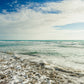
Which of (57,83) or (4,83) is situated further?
(57,83)

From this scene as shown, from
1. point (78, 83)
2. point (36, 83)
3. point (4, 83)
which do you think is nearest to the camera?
point (4, 83)

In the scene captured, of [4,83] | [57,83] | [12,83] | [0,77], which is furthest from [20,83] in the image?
[57,83]

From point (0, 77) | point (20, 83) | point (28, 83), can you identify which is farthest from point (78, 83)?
point (0, 77)

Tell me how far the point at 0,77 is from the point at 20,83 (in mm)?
1273

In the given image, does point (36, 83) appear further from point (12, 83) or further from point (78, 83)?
point (78, 83)

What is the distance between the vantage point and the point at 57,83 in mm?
4516

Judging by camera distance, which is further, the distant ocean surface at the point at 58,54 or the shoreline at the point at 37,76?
the distant ocean surface at the point at 58,54

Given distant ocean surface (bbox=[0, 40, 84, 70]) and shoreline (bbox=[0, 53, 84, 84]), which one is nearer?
shoreline (bbox=[0, 53, 84, 84])

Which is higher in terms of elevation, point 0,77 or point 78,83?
point 0,77

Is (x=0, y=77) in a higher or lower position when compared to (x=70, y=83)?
higher

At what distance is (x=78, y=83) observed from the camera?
15.2 feet

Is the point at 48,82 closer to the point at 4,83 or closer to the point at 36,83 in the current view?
the point at 36,83

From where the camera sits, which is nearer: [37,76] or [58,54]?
[37,76]

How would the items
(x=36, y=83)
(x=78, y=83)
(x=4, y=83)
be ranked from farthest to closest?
(x=78, y=83)
(x=36, y=83)
(x=4, y=83)
